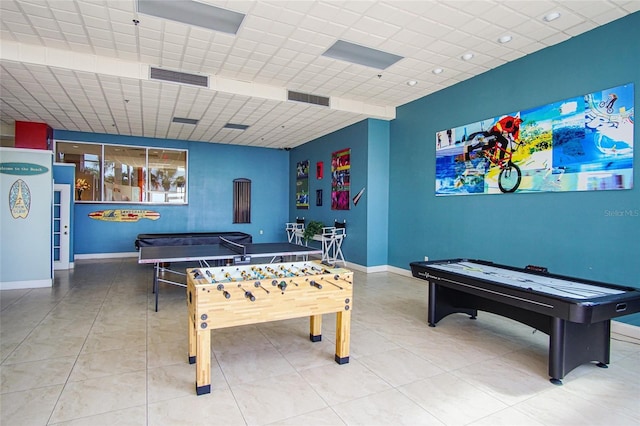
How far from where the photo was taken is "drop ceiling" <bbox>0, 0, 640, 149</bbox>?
11.9ft

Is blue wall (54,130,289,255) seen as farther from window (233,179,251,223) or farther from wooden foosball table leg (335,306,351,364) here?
wooden foosball table leg (335,306,351,364)

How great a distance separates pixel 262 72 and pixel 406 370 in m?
4.57

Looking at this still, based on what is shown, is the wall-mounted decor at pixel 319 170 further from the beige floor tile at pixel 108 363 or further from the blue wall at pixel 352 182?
the beige floor tile at pixel 108 363

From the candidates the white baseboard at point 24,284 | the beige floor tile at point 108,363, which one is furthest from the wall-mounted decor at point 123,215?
the beige floor tile at point 108,363

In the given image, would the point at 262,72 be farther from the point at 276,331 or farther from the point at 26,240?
the point at 26,240

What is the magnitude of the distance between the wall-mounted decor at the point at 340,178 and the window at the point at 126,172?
4572mm

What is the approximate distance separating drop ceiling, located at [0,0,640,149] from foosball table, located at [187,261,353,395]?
2.75m

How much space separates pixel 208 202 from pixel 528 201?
8.41 meters

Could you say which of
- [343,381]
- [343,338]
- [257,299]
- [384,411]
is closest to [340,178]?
[343,338]

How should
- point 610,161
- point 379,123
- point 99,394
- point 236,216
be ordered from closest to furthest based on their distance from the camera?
point 99,394 → point 610,161 → point 379,123 → point 236,216

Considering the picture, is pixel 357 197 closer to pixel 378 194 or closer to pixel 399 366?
pixel 378 194

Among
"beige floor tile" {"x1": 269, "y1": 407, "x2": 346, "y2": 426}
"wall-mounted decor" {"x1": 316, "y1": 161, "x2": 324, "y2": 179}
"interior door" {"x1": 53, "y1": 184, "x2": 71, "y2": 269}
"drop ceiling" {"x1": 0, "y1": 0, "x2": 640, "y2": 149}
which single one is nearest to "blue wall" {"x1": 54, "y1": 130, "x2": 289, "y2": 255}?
"interior door" {"x1": 53, "y1": 184, "x2": 71, "y2": 269}

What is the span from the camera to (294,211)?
1080cm

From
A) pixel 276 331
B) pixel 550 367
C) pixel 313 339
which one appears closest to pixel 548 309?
pixel 550 367
